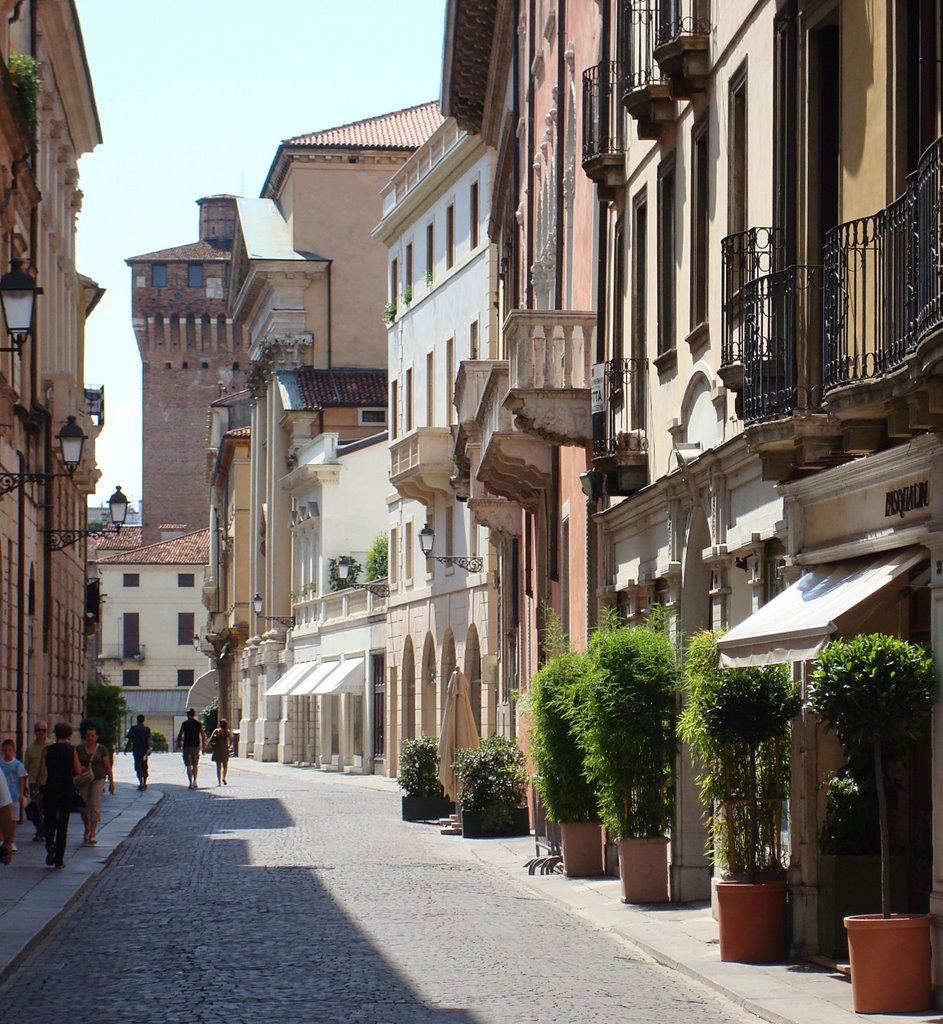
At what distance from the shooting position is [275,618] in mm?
69812

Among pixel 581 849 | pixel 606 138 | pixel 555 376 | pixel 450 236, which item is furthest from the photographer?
pixel 450 236

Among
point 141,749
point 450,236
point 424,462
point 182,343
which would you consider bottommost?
point 141,749

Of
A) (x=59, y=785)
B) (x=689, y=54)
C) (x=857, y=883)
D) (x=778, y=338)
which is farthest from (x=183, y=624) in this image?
(x=857, y=883)

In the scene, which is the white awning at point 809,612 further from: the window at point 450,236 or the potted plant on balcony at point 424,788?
the window at point 450,236

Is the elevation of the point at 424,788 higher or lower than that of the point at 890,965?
lower

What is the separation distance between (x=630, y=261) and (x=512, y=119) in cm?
1381

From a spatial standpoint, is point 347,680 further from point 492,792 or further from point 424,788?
point 492,792

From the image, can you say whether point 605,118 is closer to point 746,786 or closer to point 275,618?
point 746,786

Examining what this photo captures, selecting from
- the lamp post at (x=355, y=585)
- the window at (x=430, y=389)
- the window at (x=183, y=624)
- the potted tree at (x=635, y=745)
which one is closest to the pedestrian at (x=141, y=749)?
the window at (x=430, y=389)

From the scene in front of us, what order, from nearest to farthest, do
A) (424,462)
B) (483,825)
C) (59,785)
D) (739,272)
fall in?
(739,272)
(59,785)
(483,825)
(424,462)

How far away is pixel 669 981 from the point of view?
42.7 feet

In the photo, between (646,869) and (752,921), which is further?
(646,869)

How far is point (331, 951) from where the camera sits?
576 inches

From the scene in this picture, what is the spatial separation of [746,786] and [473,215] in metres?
31.1
